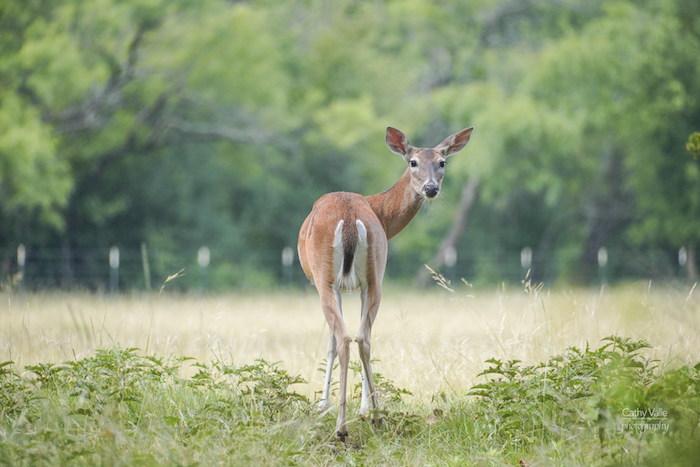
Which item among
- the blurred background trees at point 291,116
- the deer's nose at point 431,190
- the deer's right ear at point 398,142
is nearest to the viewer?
the deer's nose at point 431,190

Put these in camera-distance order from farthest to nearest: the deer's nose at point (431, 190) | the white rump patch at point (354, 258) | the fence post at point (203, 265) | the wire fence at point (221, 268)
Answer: the fence post at point (203, 265), the wire fence at point (221, 268), the deer's nose at point (431, 190), the white rump patch at point (354, 258)

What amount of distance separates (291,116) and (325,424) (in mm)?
17437

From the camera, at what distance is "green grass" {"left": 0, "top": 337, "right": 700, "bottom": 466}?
3.07 m

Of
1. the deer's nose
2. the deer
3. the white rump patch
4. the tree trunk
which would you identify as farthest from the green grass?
the tree trunk

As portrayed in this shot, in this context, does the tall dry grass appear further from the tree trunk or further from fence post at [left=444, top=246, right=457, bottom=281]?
the tree trunk

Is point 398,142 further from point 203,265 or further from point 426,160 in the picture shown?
point 203,265

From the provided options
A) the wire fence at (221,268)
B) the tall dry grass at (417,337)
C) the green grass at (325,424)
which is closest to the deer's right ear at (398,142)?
A: the tall dry grass at (417,337)

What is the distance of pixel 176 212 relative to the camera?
2097 centimetres

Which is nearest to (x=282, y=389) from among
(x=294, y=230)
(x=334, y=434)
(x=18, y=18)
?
(x=334, y=434)

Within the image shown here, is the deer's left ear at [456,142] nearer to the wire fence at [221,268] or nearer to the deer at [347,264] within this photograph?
the deer at [347,264]

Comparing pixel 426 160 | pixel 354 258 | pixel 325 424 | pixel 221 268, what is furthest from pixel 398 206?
pixel 221 268

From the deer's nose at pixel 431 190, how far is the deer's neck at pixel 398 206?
364 mm

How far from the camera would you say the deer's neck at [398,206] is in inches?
199

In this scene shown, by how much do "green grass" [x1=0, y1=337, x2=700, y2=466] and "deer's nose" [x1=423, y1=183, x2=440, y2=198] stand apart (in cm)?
127
